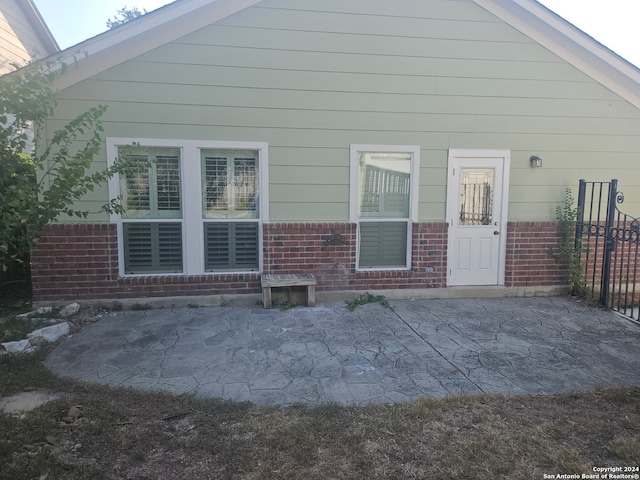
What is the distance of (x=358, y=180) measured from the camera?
6.14m

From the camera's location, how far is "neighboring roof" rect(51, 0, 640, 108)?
17.0ft

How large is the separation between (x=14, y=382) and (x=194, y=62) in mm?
4373

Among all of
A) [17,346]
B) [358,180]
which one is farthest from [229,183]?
[17,346]

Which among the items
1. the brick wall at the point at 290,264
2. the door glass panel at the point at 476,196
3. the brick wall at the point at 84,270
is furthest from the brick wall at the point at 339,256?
the brick wall at the point at 84,270

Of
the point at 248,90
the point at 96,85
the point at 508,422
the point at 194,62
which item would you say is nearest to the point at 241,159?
the point at 248,90

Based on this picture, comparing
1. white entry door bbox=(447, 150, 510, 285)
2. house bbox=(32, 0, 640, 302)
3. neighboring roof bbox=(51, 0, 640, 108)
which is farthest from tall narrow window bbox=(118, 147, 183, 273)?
white entry door bbox=(447, 150, 510, 285)

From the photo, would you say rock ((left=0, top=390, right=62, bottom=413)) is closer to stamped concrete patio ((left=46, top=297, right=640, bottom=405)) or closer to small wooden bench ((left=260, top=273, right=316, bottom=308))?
stamped concrete patio ((left=46, top=297, right=640, bottom=405))

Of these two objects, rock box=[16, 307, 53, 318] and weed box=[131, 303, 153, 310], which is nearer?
rock box=[16, 307, 53, 318]

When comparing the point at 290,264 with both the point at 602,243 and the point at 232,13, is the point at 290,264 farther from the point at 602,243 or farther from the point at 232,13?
the point at 602,243

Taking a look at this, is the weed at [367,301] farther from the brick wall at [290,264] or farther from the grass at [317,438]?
the grass at [317,438]

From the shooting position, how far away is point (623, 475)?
2.37 metres

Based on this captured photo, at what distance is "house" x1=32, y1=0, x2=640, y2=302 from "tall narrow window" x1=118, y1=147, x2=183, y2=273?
2cm

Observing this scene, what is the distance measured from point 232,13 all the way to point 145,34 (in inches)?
47.7

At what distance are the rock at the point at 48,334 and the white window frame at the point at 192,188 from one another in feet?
3.81
